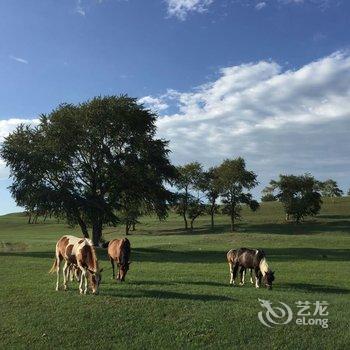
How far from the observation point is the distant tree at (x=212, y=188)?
9025 centimetres

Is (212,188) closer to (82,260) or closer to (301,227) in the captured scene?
(301,227)

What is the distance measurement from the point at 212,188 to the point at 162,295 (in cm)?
7553

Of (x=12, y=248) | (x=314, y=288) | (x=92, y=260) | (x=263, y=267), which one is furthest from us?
(x=12, y=248)

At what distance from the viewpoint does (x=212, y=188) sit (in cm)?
9162

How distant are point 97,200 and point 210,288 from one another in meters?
26.3

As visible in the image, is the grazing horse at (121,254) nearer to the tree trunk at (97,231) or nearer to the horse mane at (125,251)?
the horse mane at (125,251)

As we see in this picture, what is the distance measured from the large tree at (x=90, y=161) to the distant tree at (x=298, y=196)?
4592 cm

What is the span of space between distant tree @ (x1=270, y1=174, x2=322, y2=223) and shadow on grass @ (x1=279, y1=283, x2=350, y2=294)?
67.0m

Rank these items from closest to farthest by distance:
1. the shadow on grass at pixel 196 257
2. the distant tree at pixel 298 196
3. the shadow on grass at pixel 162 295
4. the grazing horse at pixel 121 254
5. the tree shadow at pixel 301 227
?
the shadow on grass at pixel 162 295
the grazing horse at pixel 121 254
the shadow on grass at pixel 196 257
the tree shadow at pixel 301 227
the distant tree at pixel 298 196

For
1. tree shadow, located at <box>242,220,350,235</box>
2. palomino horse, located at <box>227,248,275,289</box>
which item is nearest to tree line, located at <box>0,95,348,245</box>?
palomino horse, located at <box>227,248,275,289</box>

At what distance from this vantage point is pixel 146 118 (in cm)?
4622

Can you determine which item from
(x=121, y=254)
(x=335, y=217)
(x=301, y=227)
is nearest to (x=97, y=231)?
(x=121, y=254)

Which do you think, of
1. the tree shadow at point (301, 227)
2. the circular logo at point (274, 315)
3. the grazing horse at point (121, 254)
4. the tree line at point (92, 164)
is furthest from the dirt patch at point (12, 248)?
the tree shadow at point (301, 227)

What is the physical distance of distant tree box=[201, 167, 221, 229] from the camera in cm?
9025
